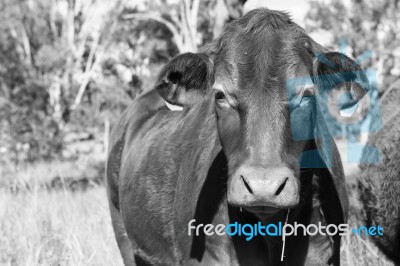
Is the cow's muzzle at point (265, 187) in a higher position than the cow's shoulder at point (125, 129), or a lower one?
higher

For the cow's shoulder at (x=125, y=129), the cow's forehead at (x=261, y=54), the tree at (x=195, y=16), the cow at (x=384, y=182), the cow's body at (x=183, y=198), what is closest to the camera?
the cow's forehead at (x=261, y=54)

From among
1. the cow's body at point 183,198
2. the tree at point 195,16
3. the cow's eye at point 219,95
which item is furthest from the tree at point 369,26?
the cow's eye at point 219,95

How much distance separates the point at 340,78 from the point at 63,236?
337cm

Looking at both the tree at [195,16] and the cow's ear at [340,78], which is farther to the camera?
the tree at [195,16]

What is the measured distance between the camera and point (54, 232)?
5.86 meters

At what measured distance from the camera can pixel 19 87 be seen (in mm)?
25516

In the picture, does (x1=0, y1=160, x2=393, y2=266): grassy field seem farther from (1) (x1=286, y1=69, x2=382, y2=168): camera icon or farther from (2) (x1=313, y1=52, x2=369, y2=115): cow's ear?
(2) (x1=313, y1=52, x2=369, y2=115): cow's ear

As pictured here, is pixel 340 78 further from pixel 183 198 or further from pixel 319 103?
pixel 183 198

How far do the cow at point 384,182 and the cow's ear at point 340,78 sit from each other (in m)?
1.32

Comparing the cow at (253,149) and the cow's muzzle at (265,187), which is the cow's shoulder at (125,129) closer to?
the cow at (253,149)

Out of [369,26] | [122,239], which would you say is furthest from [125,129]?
[369,26]

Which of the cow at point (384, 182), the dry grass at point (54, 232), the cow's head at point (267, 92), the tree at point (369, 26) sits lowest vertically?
the tree at point (369, 26)

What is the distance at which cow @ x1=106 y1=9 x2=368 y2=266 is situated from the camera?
8.54 feet

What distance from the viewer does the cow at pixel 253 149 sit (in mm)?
2602
